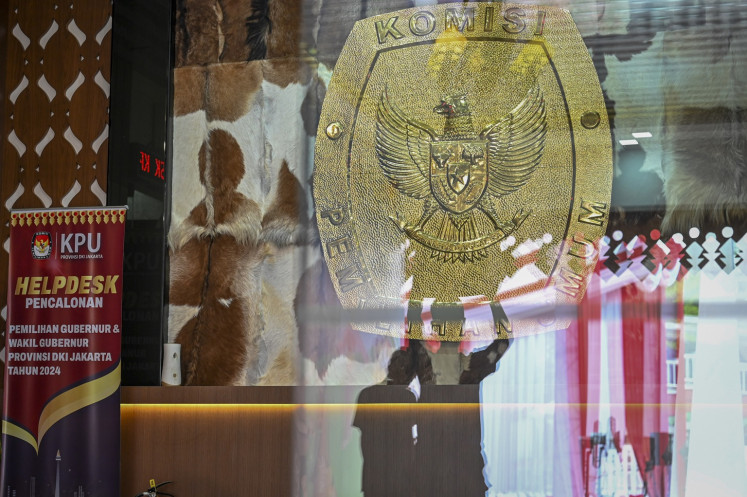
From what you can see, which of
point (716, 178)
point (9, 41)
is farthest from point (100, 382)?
point (716, 178)

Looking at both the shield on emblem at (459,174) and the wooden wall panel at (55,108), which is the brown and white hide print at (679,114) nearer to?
the shield on emblem at (459,174)

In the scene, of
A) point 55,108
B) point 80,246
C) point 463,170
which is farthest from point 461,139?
point 55,108

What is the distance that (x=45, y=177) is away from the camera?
14.0ft

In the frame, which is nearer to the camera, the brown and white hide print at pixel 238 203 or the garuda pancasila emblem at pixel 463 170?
the garuda pancasila emblem at pixel 463 170

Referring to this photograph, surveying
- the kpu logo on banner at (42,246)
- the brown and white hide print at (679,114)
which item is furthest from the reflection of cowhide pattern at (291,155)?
the kpu logo on banner at (42,246)

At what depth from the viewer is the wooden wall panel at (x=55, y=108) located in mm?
4230

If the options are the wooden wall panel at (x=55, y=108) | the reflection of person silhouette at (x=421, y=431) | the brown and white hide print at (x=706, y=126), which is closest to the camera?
the brown and white hide print at (x=706, y=126)

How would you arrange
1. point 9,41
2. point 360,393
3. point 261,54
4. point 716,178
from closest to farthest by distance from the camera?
point 716,178 < point 360,393 < point 261,54 < point 9,41

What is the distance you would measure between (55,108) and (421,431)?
2.47 m

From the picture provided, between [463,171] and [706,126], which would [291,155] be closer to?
[463,171]

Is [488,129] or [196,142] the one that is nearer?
[488,129]

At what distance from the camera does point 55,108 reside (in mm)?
4316

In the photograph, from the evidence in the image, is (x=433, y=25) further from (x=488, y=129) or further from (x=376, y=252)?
(x=376, y=252)

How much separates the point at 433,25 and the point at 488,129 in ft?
1.84
